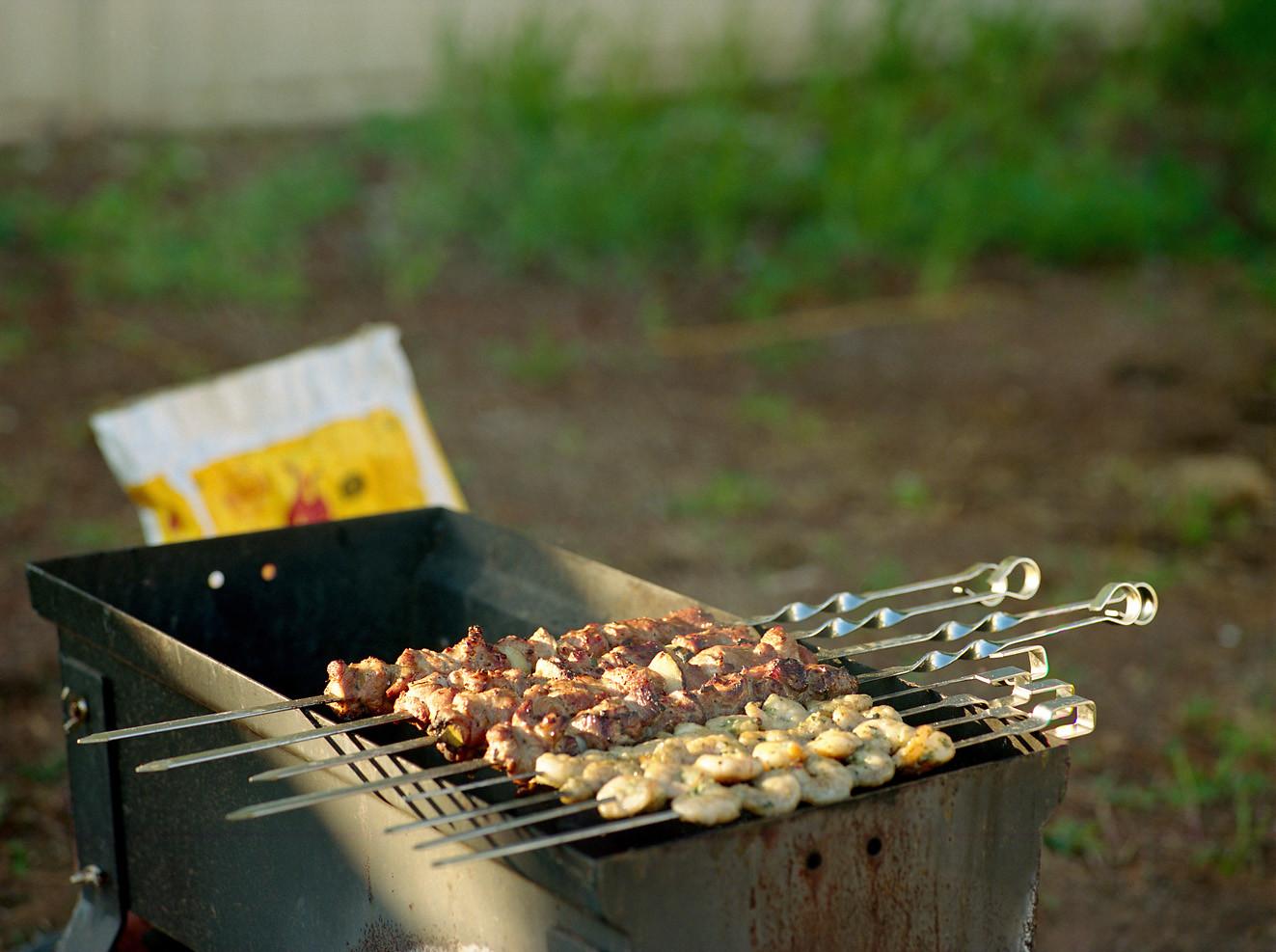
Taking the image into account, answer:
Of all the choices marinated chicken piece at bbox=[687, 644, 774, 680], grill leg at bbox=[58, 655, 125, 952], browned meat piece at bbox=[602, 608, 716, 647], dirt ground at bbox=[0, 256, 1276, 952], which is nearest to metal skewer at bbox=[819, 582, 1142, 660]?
marinated chicken piece at bbox=[687, 644, 774, 680]

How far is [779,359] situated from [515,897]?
539cm

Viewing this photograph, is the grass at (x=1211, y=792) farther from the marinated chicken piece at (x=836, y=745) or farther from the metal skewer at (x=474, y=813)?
the metal skewer at (x=474, y=813)

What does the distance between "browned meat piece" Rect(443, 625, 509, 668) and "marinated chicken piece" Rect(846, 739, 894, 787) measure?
22.3 inches

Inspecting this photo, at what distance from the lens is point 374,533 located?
9.59ft

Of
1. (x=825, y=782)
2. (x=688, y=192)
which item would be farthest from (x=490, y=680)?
(x=688, y=192)

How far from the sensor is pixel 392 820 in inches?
76.0

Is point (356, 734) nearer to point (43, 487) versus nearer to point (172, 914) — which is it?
point (172, 914)

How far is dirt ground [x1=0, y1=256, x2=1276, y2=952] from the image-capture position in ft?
12.3

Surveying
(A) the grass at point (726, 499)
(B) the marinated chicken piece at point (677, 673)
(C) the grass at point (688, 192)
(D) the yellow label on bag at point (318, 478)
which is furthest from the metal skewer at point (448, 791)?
(C) the grass at point (688, 192)

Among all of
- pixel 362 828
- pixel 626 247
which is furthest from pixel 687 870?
pixel 626 247

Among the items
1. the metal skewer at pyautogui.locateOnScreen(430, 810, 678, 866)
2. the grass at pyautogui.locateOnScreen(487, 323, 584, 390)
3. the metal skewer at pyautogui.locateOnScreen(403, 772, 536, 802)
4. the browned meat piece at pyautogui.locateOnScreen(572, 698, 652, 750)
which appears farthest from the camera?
the grass at pyautogui.locateOnScreen(487, 323, 584, 390)

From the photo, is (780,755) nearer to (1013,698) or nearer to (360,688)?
(1013,698)

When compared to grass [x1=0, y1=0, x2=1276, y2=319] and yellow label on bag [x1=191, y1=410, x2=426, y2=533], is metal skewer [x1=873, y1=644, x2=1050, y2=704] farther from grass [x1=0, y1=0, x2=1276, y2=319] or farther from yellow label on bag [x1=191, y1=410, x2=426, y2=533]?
grass [x1=0, y1=0, x2=1276, y2=319]

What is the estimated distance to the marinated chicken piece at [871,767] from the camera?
74.5 inches
